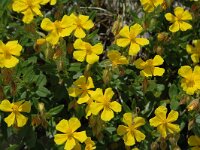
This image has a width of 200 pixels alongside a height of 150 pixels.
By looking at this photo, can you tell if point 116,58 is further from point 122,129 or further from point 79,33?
point 122,129

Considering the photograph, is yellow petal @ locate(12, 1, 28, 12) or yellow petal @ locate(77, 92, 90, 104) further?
yellow petal @ locate(12, 1, 28, 12)

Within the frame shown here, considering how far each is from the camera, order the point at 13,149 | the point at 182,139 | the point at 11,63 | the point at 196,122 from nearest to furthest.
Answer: the point at 11,63, the point at 13,149, the point at 196,122, the point at 182,139

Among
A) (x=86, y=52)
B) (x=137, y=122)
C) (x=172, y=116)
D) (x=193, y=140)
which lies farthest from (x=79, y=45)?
(x=193, y=140)

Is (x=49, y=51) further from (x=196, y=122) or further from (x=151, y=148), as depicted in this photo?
(x=196, y=122)

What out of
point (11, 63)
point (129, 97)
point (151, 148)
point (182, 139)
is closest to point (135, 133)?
point (151, 148)

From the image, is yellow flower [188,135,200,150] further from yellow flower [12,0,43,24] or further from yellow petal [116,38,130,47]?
yellow flower [12,0,43,24]

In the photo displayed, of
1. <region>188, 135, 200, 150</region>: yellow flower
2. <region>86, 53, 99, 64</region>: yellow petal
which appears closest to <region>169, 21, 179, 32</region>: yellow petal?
<region>86, 53, 99, 64</region>: yellow petal
